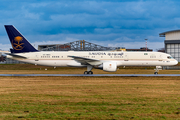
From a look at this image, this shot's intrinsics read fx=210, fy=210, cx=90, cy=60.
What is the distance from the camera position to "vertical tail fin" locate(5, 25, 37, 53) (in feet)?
102

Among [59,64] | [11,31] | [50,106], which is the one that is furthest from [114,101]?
[11,31]

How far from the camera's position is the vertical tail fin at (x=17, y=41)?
102 ft

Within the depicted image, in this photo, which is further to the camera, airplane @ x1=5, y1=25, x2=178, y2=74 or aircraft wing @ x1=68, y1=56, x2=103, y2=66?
airplane @ x1=5, y1=25, x2=178, y2=74

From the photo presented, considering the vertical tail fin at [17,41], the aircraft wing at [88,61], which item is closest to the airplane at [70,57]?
the vertical tail fin at [17,41]

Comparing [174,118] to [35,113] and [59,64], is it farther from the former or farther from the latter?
[59,64]

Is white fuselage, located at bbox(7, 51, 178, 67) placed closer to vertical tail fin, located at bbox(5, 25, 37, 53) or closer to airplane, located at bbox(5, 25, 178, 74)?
airplane, located at bbox(5, 25, 178, 74)

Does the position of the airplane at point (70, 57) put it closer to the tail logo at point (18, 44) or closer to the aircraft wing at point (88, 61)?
the tail logo at point (18, 44)

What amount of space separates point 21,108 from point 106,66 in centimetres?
1945

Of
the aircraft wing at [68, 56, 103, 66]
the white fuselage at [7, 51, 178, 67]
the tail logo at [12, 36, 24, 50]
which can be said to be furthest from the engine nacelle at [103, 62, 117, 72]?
the tail logo at [12, 36, 24, 50]

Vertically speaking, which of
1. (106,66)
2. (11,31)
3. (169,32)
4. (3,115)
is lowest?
(3,115)

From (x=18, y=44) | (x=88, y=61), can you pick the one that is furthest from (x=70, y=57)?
(x=18, y=44)

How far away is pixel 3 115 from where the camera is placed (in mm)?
8055

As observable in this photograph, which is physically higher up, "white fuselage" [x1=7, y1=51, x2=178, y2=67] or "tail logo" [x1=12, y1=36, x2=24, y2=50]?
"tail logo" [x1=12, y1=36, x2=24, y2=50]

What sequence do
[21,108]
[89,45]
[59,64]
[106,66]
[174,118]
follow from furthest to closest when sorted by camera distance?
[89,45] → [59,64] → [106,66] → [21,108] → [174,118]
